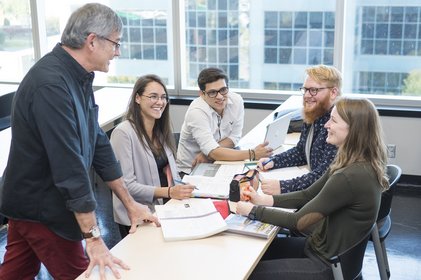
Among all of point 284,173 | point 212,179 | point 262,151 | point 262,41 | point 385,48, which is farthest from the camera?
point 262,41

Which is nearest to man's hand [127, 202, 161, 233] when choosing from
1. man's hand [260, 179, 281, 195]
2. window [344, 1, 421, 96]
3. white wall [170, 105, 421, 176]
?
man's hand [260, 179, 281, 195]

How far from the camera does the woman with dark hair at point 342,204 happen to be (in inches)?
85.3

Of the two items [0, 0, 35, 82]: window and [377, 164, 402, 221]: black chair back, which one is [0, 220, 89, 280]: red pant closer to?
[377, 164, 402, 221]: black chair back

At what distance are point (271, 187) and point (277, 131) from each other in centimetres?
75

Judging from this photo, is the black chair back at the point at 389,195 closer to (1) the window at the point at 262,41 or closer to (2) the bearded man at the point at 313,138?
(2) the bearded man at the point at 313,138

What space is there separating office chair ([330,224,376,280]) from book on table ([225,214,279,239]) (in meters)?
0.26

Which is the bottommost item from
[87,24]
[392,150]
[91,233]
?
[392,150]

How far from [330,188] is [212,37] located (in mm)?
3372

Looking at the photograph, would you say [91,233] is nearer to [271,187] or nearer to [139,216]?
[139,216]

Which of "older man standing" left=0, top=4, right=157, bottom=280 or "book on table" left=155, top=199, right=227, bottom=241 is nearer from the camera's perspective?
"older man standing" left=0, top=4, right=157, bottom=280

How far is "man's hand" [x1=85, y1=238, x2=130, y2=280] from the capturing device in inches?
75.1

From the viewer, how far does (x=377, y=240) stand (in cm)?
271

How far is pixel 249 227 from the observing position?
2.28 metres

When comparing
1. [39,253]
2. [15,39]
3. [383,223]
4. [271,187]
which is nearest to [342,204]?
[271,187]
